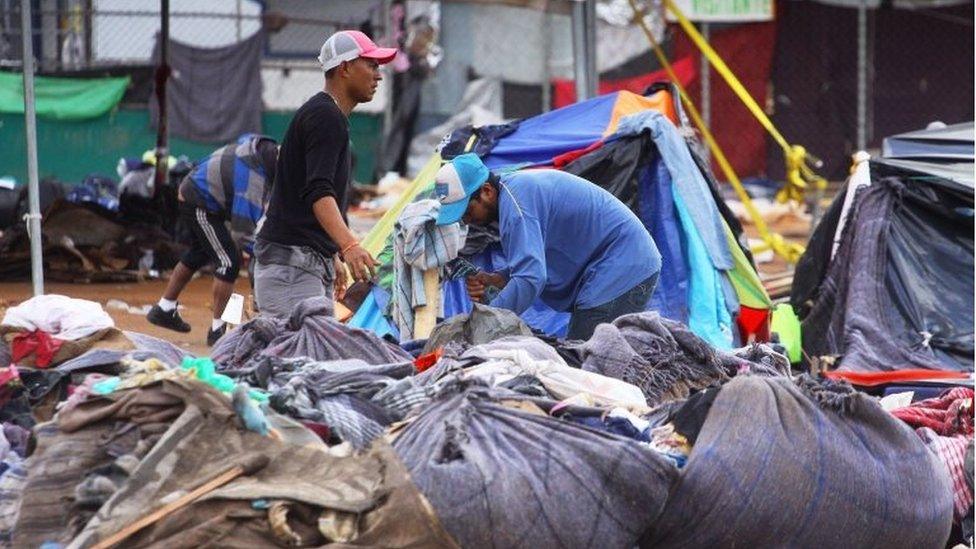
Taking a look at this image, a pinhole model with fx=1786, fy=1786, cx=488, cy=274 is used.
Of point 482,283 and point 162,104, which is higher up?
point 162,104

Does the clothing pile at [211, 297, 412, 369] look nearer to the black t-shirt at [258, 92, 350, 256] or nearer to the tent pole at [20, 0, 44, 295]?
the black t-shirt at [258, 92, 350, 256]

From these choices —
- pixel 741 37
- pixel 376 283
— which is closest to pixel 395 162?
pixel 741 37

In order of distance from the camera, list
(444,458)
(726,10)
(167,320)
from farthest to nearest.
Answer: (726,10), (167,320), (444,458)

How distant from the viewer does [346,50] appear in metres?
7.29

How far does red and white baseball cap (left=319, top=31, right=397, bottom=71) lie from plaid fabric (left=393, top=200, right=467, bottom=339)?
2.21 feet

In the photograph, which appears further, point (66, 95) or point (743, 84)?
point (743, 84)

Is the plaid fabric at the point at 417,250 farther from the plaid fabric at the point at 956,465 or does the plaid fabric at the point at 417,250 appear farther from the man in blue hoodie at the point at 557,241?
the plaid fabric at the point at 956,465

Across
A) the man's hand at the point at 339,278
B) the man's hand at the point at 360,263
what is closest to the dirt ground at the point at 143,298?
the man's hand at the point at 339,278

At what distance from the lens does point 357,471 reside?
4734 mm

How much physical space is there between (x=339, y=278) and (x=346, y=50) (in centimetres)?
139

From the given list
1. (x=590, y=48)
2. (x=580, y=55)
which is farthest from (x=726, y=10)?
(x=590, y=48)

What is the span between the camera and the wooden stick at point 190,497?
14.8ft

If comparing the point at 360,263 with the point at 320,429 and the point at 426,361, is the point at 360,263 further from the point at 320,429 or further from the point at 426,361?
the point at 320,429

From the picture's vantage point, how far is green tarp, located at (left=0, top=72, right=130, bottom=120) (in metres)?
18.7
